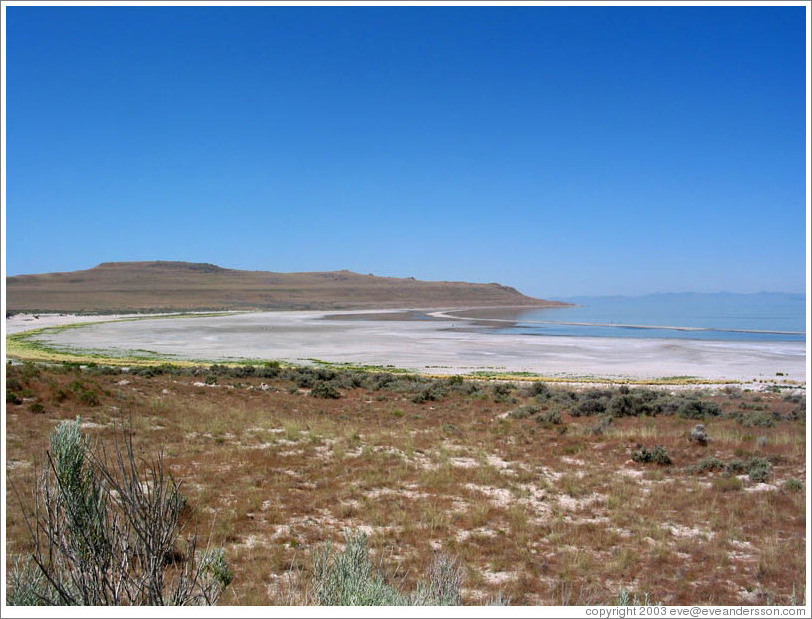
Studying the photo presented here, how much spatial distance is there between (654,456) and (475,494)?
4.49 m

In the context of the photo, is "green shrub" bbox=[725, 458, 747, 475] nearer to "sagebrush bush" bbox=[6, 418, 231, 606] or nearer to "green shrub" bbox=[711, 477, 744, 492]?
"green shrub" bbox=[711, 477, 744, 492]

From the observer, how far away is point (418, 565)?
6480 mm

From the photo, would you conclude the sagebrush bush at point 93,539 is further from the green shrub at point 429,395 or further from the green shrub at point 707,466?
the green shrub at point 429,395

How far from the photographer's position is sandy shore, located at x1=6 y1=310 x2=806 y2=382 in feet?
112

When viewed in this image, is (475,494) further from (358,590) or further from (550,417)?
(550,417)

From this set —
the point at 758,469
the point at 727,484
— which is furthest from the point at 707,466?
the point at 727,484

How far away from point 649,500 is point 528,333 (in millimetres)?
54536

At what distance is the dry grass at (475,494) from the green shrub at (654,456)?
215 millimetres

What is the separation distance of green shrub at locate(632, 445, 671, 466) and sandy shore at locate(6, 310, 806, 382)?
18896 millimetres

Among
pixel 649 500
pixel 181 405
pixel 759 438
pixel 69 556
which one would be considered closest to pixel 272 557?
pixel 69 556

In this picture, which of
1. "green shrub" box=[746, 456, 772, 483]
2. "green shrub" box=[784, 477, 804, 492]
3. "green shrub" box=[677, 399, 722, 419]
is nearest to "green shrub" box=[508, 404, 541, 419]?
"green shrub" box=[677, 399, 722, 419]

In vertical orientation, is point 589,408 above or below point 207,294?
below

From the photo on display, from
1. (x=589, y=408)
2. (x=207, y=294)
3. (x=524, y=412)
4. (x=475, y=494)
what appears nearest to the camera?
(x=475, y=494)

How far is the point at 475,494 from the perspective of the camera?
31.2 feet
